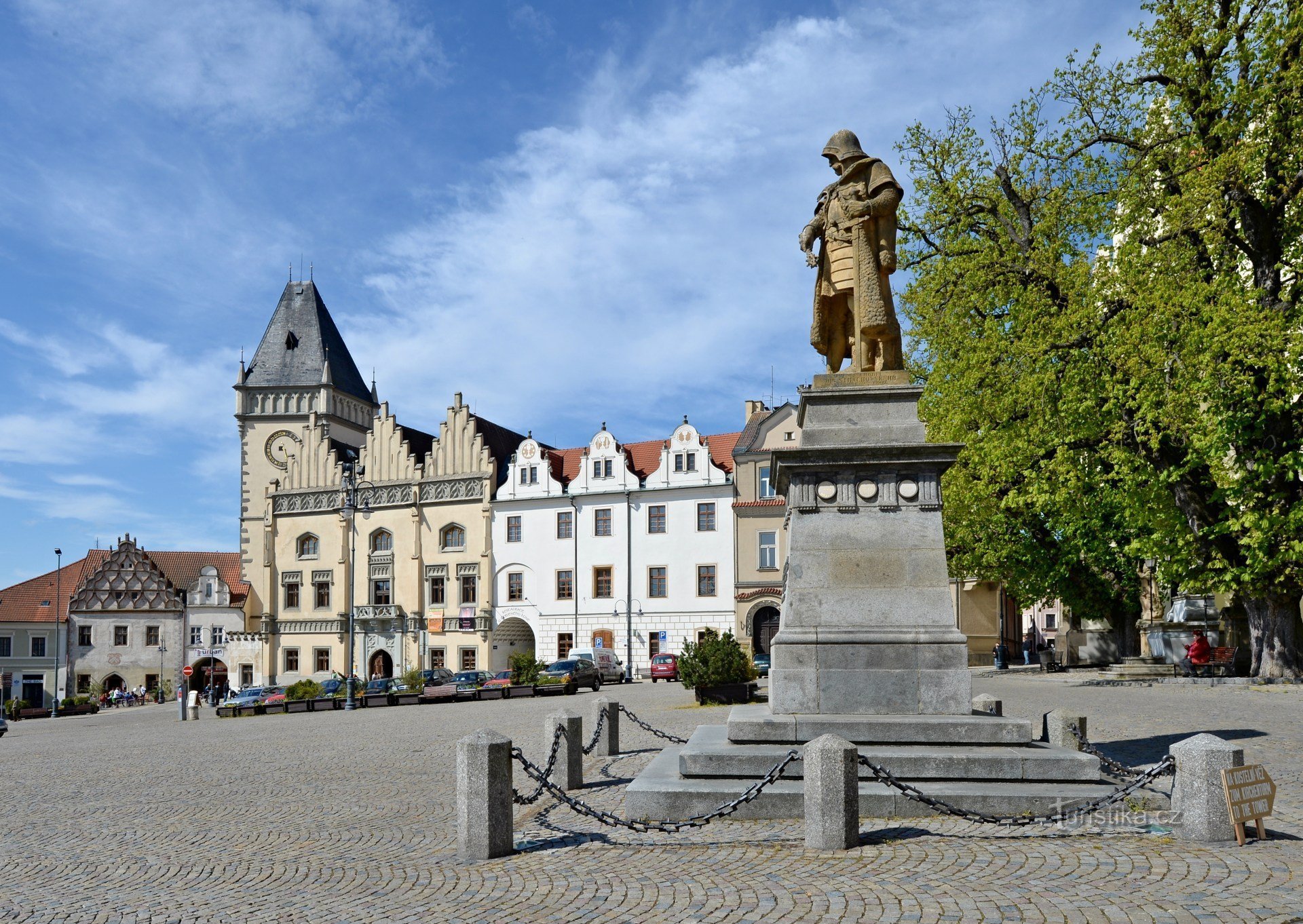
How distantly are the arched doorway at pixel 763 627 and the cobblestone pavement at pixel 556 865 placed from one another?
1334 inches

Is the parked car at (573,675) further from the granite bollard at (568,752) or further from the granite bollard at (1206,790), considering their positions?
the granite bollard at (1206,790)

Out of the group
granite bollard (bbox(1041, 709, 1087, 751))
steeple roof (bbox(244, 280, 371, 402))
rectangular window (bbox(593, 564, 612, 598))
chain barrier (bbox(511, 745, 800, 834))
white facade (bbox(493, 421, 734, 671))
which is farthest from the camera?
steeple roof (bbox(244, 280, 371, 402))

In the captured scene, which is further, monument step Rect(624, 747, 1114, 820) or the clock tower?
the clock tower

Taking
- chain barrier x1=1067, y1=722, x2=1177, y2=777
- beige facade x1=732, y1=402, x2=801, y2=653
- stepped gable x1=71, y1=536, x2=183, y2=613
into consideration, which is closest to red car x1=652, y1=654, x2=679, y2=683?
beige facade x1=732, y1=402, x2=801, y2=653

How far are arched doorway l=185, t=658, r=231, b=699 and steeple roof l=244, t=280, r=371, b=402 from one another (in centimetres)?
1786

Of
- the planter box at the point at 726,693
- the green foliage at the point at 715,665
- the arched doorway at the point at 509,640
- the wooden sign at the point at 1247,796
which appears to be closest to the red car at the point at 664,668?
the arched doorway at the point at 509,640

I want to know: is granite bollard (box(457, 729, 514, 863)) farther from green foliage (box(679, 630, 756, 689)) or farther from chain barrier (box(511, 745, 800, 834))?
green foliage (box(679, 630, 756, 689))

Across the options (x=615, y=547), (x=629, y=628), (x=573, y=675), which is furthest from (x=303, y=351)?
(x=573, y=675)

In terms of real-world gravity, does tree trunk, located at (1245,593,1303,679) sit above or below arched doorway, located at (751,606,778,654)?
above

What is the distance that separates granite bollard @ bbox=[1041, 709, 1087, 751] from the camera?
9.70 meters

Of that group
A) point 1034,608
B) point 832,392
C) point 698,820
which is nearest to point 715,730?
point 698,820

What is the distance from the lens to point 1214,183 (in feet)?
66.1

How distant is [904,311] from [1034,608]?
294 ft

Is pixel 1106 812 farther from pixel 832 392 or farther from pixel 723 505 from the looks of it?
pixel 723 505
